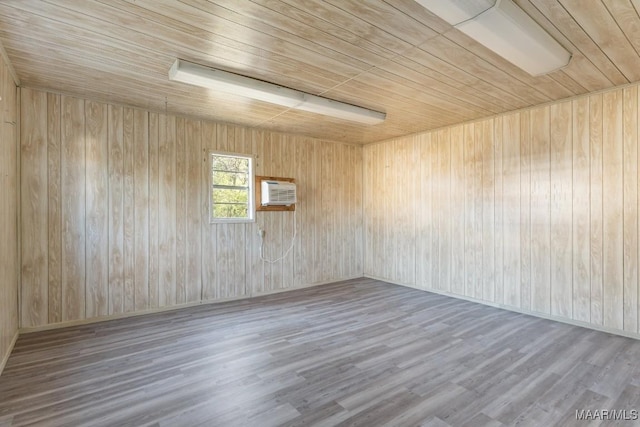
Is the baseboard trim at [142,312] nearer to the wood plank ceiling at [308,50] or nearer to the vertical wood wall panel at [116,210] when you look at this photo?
the vertical wood wall panel at [116,210]

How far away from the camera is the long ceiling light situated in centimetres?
191

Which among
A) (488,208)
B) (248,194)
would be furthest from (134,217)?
(488,208)

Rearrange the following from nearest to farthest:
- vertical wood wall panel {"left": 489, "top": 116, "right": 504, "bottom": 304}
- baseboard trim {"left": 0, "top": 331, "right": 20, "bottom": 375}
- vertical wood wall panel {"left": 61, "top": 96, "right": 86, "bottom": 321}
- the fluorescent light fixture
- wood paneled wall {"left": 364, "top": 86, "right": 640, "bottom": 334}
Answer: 1. baseboard trim {"left": 0, "top": 331, "right": 20, "bottom": 375}
2. the fluorescent light fixture
3. wood paneled wall {"left": 364, "top": 86, "right": 640, "bottom": 334}
4. vertical wood wall panel {"left": 61, "top": 96, "right": 86, "bottom": 321}
5. vertical wood wall panel {"left": 489, "top": 116, "right": 504, "bottom": 304}

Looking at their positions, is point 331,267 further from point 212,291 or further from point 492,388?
point 492,388

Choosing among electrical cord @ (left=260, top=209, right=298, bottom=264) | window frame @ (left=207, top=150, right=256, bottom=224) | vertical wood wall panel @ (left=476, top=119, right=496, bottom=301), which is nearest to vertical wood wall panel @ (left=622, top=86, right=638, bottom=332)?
vertical wood wall panel @ (left=476, top=119, right=496, bottom=301)

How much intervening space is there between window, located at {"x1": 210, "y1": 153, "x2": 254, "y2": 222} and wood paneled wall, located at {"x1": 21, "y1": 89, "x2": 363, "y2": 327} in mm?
130

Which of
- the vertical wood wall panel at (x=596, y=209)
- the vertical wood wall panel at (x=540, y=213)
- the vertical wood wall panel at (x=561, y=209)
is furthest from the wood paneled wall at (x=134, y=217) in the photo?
the vertical wood wall panel at (x=596, y=209)

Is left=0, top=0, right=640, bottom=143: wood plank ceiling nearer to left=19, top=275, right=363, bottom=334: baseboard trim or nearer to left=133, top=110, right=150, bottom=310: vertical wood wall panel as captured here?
left=133, top=110, right=150, bottom=310: vertical wood wall panel

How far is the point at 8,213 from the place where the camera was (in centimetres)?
291

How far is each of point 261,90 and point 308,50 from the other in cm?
79

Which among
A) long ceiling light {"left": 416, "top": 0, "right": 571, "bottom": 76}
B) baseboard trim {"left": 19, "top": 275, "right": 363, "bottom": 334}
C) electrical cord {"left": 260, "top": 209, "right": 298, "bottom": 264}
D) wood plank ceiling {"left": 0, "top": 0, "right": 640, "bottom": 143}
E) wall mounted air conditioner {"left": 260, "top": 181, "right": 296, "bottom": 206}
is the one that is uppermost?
wood plank ceiling {"left": 0, "top": 0, "right": 640, "bottom": 143}

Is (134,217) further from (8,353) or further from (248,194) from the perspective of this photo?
(8,353)

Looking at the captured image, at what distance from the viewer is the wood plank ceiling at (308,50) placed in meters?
2.10

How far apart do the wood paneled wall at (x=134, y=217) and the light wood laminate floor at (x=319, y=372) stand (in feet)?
1.61
